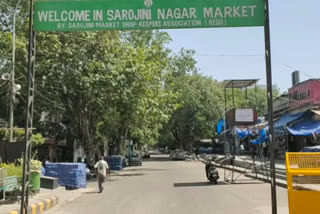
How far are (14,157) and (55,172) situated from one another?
6.77ft

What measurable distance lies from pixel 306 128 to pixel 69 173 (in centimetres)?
1393

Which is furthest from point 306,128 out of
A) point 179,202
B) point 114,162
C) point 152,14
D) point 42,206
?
point 152,14

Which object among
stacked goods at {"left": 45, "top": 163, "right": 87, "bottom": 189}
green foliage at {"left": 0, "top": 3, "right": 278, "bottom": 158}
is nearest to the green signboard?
stacked goods at {"left": 45, "top": 163, "right": 87, "bottom": 189}

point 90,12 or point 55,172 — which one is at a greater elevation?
point 90,12

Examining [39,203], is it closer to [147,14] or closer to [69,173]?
[147,14]

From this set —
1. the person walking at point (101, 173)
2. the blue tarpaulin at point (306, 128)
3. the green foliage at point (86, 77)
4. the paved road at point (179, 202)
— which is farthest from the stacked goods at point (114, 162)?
the paved road at point (179, 202)

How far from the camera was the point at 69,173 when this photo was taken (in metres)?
20.3

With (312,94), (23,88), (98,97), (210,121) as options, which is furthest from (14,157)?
(210,121)

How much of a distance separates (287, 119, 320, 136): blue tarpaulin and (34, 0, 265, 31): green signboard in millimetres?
17076

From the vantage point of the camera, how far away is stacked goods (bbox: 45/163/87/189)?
20.1m

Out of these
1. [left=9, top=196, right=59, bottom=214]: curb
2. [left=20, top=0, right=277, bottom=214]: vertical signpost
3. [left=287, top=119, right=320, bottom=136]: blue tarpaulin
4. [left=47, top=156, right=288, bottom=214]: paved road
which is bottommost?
[left=47, top=156, right=288, bottom=214]: paved road

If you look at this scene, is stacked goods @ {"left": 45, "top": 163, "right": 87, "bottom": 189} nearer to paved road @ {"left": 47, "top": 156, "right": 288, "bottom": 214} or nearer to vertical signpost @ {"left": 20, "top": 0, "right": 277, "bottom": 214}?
paved road @ {"left": 47, "top": 156, "right": 288, "bottom": 214}

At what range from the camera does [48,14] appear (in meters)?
9.50

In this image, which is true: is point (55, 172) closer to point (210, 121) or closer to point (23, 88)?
point (23, 88)
